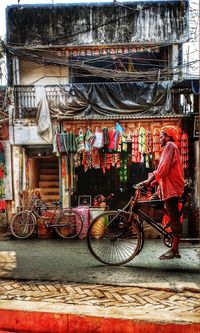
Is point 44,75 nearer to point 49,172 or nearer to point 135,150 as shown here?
point 49,172

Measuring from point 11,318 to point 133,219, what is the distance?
265 centimetres

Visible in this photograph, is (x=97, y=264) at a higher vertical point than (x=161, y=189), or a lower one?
lower

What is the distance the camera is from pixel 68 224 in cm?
1098

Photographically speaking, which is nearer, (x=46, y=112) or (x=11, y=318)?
(x=11, y=318)

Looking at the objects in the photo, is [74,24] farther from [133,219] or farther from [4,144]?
[133,219]

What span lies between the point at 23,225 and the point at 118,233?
5.93 metres

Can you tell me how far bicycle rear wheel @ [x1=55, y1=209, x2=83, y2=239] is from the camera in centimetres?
1095

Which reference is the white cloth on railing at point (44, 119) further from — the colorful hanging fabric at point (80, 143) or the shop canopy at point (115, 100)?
the colorful hanging fabric at point (80, 143)

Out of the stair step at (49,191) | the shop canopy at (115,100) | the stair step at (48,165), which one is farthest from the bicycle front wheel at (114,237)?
the stair step at (48,165)

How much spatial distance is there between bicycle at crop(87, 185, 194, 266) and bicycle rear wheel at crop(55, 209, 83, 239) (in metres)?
5.07

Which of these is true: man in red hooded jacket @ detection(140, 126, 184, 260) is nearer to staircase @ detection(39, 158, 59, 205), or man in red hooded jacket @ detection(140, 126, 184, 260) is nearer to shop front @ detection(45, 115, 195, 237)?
shop front @ detection(45, 115, 195, 237)

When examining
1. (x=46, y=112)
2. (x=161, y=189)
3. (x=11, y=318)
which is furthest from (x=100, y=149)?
(x=11, y=318)

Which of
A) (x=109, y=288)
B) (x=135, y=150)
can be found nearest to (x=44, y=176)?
(x=135, y=150)

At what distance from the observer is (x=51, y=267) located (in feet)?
19.6
